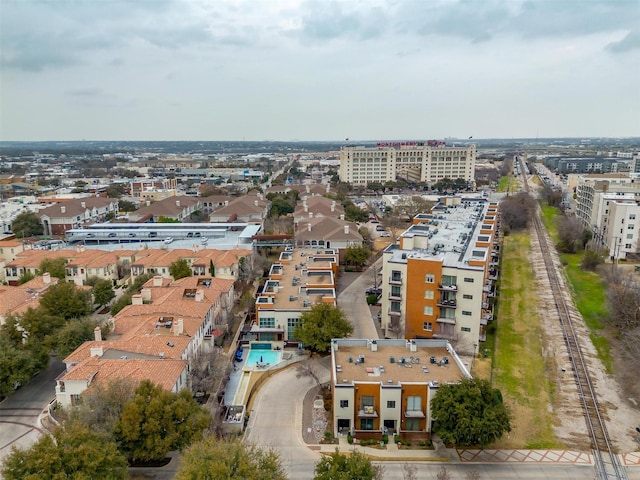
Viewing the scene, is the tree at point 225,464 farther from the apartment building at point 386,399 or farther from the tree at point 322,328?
the tree at point 322,328

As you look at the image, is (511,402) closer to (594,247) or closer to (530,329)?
(530,329)

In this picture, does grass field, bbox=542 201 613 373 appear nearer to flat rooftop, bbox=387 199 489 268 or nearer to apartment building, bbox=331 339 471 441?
flat rooftop, bbox=387 199 489 268

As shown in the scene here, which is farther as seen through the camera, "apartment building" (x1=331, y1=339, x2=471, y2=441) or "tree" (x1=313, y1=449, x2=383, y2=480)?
"apartment building" (x1=331, y1=339, x2=471, y2=441)

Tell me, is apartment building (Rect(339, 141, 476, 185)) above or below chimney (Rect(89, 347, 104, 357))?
above

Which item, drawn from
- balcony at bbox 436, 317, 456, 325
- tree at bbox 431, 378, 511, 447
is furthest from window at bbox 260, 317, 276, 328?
tree at bbox 431, 378, 511, 447

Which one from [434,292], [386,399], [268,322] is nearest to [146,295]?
[268,322]

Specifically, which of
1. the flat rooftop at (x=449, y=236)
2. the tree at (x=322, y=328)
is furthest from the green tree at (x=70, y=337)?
the flat rooftop at (x=449, y=236)

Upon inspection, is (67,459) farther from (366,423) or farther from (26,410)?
(366,423)
